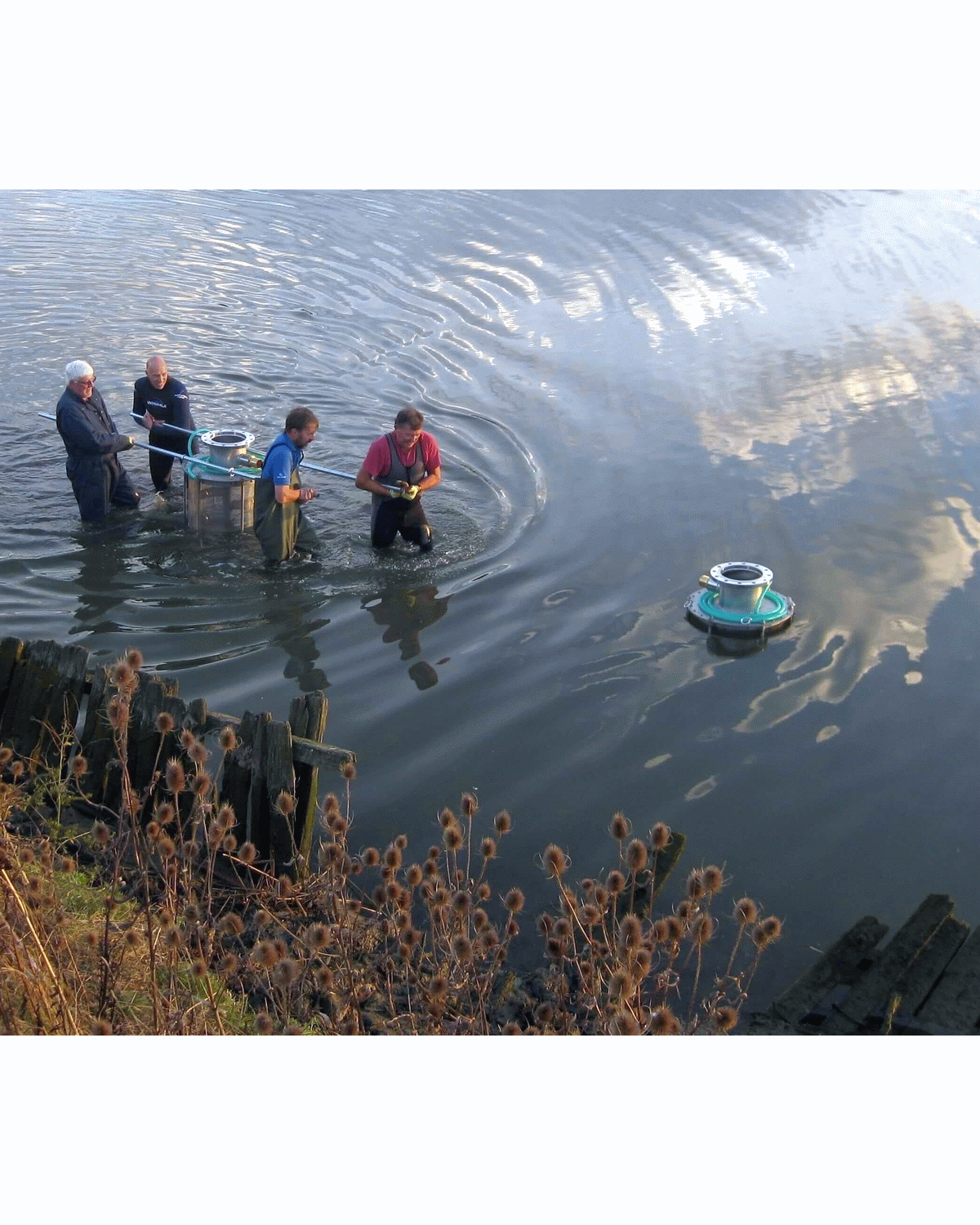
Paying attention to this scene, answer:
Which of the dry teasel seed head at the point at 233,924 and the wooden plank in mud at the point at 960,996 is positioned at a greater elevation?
the dry teasel seed head at the point at 233,924

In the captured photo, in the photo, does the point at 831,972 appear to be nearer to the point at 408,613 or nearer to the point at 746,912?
the point at 746,912

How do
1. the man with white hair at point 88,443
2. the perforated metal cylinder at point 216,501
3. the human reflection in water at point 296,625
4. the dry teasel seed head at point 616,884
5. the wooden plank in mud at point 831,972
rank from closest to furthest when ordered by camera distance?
the dry teasel seed head at point 616,884, the wooden plank in mud at point 831,972, the human reflection in water at point 296,625, the man with white hair at point 88,443, the perforated metal cylinder at point 216,501

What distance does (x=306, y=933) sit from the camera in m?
5.95

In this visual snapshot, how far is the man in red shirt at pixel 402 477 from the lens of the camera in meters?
11.2

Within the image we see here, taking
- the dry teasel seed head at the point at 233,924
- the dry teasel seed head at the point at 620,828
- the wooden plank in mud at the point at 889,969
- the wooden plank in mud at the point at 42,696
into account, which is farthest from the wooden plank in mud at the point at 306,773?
the wooden plank in mud at the point at 889,969

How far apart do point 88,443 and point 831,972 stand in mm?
8243

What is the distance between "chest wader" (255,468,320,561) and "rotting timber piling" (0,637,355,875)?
12.2ft

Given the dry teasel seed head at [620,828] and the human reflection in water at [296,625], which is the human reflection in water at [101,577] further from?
the dry teasel seed head at [620,828]

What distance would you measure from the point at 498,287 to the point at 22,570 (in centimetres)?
1090

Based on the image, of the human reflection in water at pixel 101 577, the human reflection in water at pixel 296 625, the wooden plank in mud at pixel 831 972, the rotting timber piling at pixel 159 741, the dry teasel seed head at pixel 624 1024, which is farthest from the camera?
the human reflection in water at pixel 101 577

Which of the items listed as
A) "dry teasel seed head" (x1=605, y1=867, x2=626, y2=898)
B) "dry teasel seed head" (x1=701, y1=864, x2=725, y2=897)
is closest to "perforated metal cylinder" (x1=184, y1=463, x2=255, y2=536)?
"dry teasel seed head" (x1=605, y1=867, x2=626, y2=898)

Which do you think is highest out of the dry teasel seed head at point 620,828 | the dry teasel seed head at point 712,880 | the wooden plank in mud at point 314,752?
the dry teasel seed head at point 620,828

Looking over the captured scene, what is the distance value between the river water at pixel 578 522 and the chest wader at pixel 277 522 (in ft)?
1.02

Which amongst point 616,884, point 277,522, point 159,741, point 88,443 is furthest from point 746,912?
point 88,443
